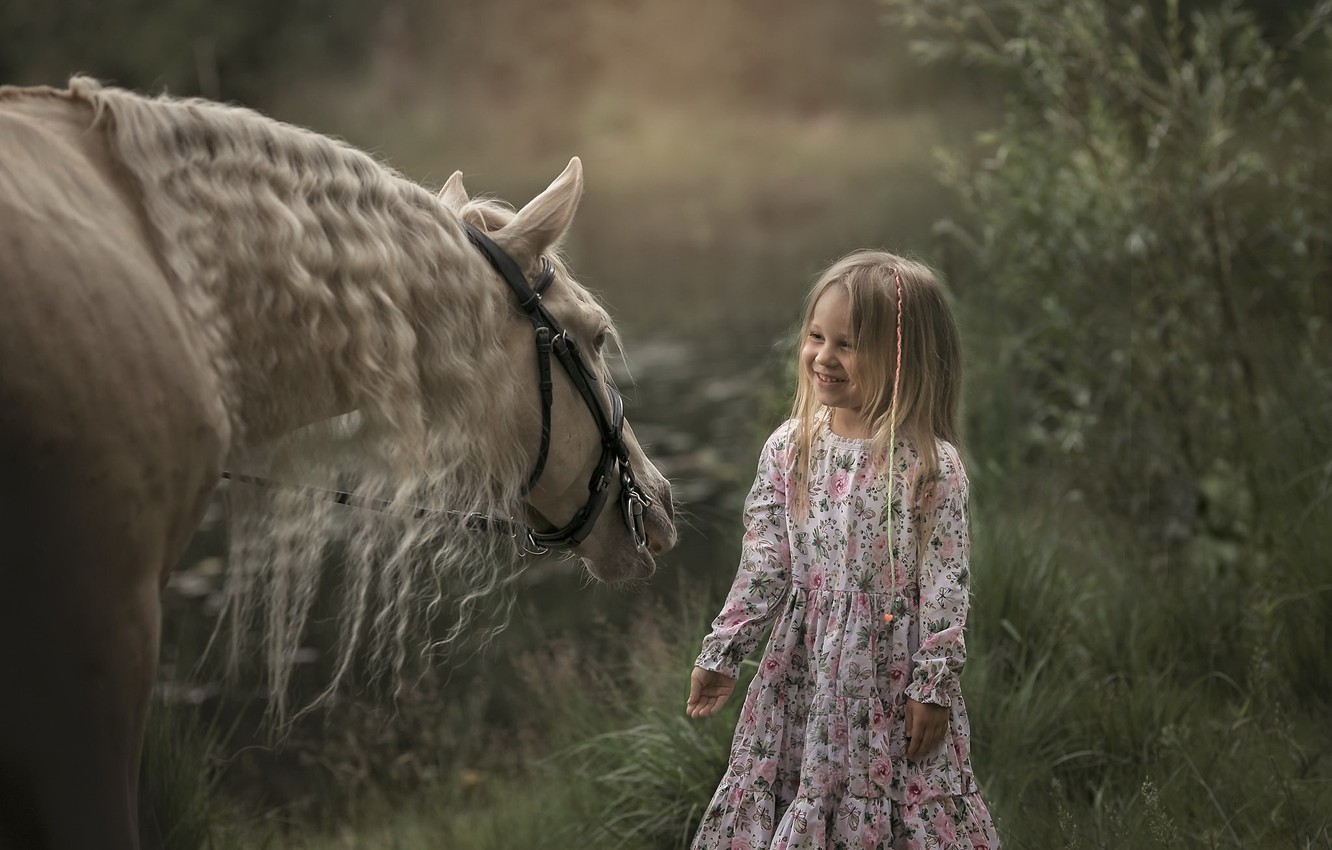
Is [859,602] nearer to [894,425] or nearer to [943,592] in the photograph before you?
[943,592]

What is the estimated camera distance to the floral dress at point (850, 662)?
1860 mm

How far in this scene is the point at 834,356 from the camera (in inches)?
77.6

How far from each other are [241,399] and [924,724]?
1146 mm

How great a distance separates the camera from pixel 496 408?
6.18ft

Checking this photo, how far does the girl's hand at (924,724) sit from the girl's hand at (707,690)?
319 millimetres

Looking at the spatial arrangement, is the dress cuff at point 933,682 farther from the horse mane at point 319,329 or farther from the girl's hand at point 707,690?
the horse mane at point 319,329

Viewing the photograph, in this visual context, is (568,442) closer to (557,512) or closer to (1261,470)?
(557,512)

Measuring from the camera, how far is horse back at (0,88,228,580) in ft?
4.13

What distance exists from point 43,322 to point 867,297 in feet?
4.12

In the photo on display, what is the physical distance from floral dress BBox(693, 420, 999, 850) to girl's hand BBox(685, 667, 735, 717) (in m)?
0.02

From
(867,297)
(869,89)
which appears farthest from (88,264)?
(869,89)

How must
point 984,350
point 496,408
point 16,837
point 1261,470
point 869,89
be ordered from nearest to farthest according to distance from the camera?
point 16,837
point 496,408
point 1261,470
point 984,350
point 869,89

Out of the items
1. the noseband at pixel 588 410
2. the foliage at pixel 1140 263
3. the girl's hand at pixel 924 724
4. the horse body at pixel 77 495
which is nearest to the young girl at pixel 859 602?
the girl's hand at pixel 924 724

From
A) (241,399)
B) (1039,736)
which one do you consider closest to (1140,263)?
(1039,736)
